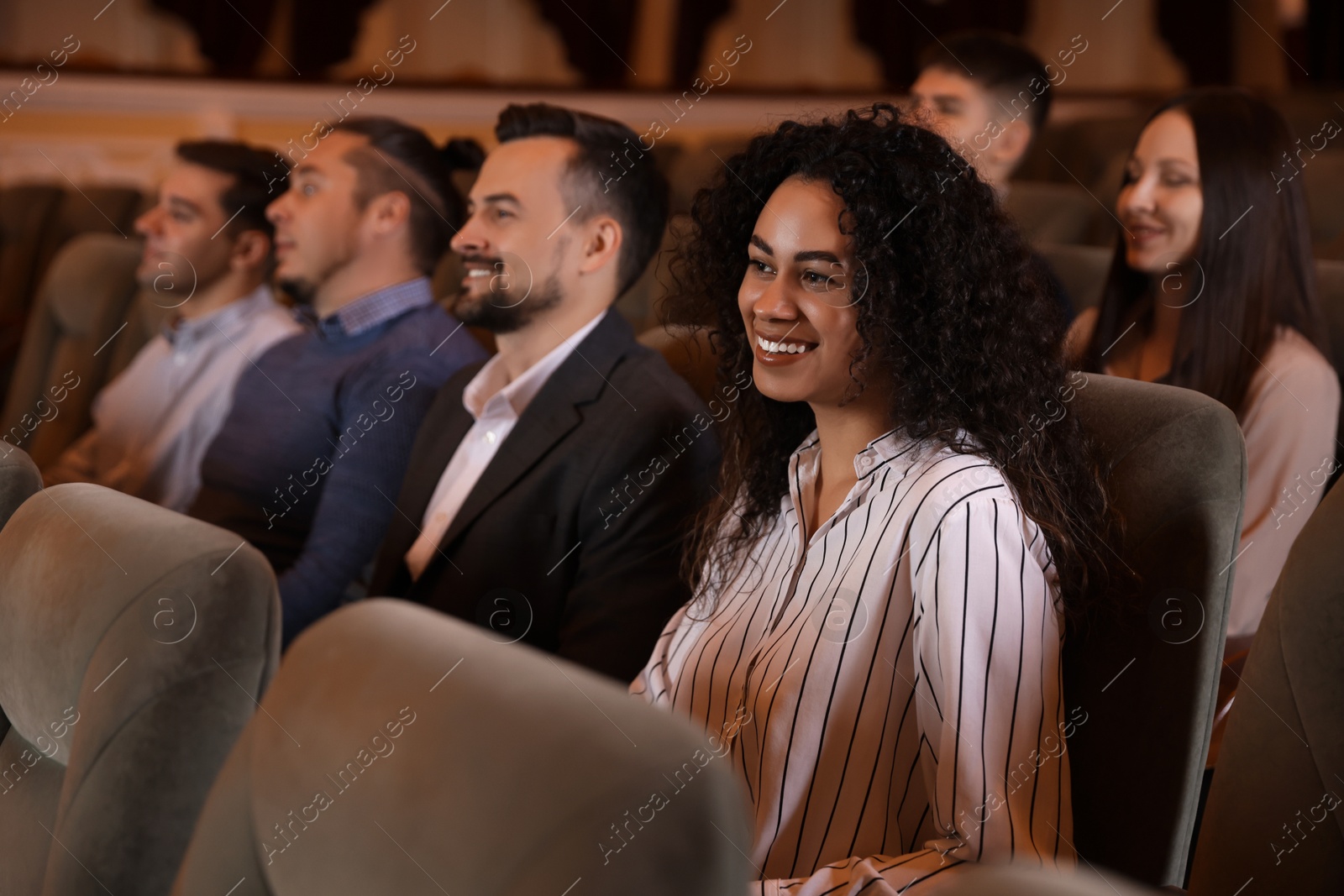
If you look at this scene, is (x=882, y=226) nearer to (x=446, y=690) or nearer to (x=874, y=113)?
(x=874, y=113)

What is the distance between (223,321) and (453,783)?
82.6 inches

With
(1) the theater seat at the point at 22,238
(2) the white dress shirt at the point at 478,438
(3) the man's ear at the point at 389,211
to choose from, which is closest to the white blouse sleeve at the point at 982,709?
(2) the white dress shirt at the point at 478,438

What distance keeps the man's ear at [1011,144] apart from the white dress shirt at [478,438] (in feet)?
3.46

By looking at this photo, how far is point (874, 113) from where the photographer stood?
43.3 inches

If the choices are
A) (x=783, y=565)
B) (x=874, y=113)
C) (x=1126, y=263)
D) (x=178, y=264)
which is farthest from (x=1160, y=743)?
(x=178, y=264)

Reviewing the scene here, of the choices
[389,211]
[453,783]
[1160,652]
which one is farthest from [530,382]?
[453,783]

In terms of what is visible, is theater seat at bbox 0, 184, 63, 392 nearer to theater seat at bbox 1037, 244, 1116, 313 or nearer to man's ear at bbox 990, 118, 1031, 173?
man's ear at bbox 990, 118, 1031, 173

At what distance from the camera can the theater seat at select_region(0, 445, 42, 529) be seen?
1.06 meters

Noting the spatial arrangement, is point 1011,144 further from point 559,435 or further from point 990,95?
point 559,435

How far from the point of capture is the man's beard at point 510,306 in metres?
1.67

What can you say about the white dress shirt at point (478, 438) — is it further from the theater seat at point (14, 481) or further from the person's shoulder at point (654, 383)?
the theater seat at point (14, 481)

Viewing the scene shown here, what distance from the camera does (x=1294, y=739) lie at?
0.86 metres

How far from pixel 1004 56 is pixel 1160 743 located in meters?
1.73

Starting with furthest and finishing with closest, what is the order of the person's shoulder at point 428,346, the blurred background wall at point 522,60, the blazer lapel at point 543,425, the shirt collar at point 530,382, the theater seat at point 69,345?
the blurred background wall at point 522,60, the theater seat at point 69,345, the person's shoulder at point 428,346, the shirt collar at point 530,382, the blazer lapel at point 543,425
